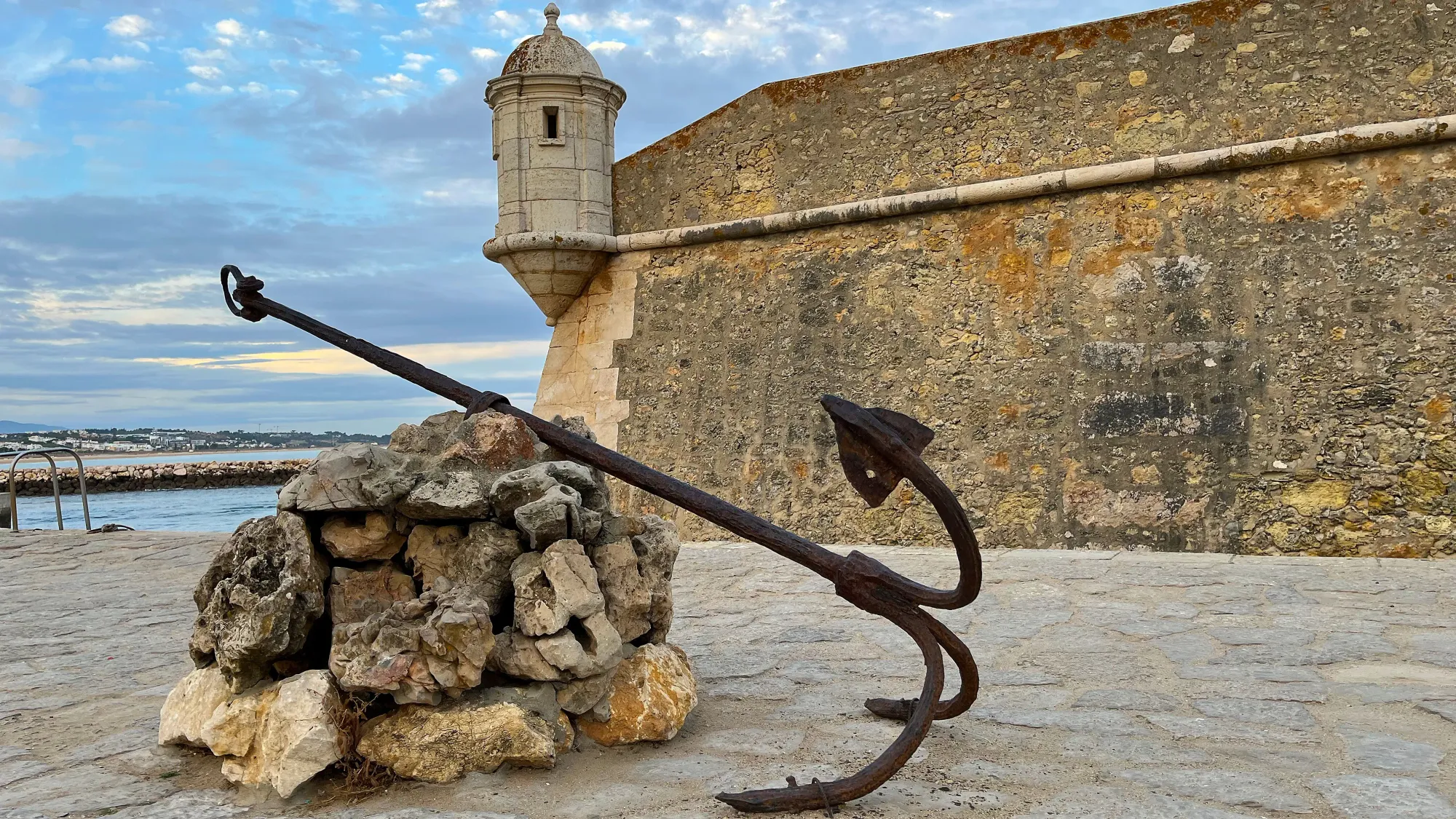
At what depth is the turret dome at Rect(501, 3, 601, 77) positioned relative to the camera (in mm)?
7871

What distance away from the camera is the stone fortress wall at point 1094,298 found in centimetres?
571

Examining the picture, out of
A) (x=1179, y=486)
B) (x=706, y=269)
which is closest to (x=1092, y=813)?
(x=1179, y=486)

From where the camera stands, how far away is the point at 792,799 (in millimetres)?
2260

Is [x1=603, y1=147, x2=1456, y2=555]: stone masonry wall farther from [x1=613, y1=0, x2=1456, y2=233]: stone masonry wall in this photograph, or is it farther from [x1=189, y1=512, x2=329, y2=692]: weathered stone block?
[x1=189, y1=512, x2=329, y2=692]: weathered stone block

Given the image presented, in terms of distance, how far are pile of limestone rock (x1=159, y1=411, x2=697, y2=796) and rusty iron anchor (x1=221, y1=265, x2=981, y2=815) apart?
20 cm

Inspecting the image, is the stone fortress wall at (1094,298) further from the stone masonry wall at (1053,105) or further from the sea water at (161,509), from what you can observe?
the sea water at (161,509)

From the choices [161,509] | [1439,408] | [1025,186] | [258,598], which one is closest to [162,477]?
[161,509]

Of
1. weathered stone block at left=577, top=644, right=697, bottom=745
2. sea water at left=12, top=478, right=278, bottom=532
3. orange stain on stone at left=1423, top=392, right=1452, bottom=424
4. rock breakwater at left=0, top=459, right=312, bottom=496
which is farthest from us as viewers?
rock breakwater at left=0, top=459, right=312, bottom=496

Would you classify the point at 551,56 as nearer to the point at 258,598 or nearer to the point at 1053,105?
the point at 1053,105

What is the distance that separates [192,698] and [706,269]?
581 cm

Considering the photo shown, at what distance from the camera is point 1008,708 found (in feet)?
10.0

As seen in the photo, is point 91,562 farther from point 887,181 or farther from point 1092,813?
point 1092,813

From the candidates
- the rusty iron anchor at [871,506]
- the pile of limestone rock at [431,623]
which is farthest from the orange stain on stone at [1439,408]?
the pile of limestone rock at [431,623]

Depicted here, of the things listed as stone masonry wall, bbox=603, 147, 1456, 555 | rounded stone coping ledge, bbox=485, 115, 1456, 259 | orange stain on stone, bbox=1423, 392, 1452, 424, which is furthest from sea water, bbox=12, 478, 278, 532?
orange stain on stone, bbox=1423, 392, 1452, 424
